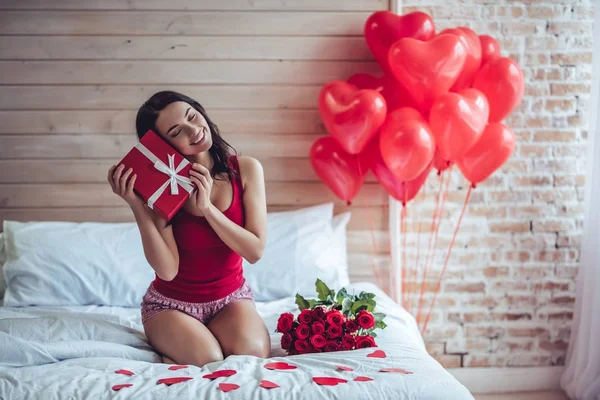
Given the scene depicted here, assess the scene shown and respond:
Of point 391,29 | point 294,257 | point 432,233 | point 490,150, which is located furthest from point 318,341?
point 391,29

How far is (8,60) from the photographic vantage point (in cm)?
253

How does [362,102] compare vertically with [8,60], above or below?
below

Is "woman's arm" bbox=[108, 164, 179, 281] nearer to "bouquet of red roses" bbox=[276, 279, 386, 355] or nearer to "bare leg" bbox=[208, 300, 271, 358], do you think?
"bare leg" bbox=[208, 300, 271, 358]

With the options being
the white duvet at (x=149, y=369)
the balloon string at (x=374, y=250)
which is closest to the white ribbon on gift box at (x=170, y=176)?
the white duvet at (x=149, y=369)

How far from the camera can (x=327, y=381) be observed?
1359 millimetres

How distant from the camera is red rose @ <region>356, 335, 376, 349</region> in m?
1.63

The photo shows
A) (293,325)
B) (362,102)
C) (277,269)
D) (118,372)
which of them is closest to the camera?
(118,372)

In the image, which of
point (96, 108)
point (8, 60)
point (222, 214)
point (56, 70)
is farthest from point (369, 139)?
point (8, 60)

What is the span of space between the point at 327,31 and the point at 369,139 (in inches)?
24.5

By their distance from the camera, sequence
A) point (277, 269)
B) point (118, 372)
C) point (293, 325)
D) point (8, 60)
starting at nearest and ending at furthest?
point (118, 372) → point (293, 325) → point (277, 269) → point (8, 60)

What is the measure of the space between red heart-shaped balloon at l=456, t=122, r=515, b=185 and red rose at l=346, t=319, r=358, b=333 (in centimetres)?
91

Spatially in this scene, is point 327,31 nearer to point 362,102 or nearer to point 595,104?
point 362,102

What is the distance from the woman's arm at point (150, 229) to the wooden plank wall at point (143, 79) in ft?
2.90

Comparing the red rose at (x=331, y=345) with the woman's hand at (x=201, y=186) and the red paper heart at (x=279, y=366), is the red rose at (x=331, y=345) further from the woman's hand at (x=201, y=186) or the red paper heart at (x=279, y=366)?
the woman's hand at (x=201, y=186)
